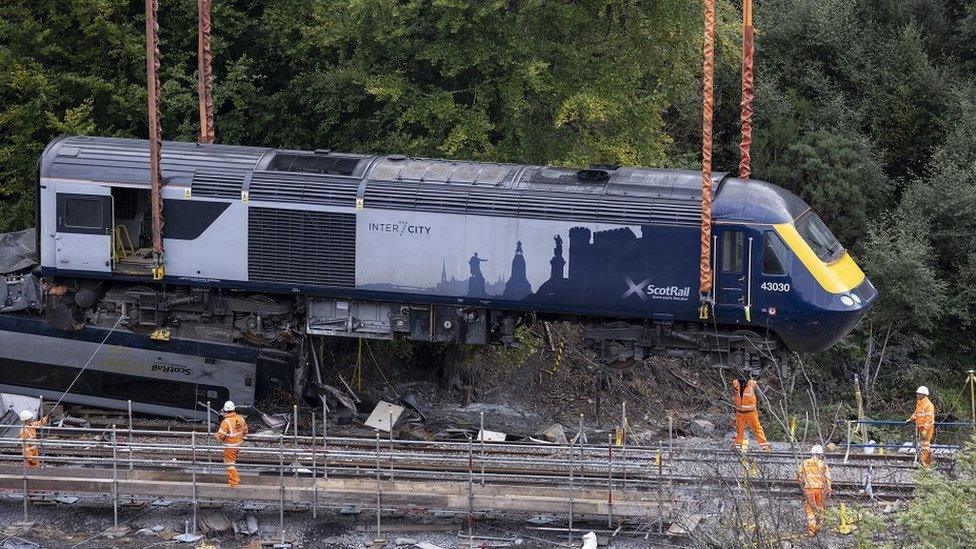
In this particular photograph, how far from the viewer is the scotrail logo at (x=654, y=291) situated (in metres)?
20.6

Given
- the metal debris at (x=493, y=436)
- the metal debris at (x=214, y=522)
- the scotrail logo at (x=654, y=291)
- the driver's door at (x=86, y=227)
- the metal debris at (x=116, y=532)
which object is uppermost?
the driver's door at (x=86, y=227)

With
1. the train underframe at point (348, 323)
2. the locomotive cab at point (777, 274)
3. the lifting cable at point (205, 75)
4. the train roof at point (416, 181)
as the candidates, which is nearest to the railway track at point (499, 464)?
the train underframe at point (348, 323)

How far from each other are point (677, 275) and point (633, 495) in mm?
3770

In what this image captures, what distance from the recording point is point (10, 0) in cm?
2777

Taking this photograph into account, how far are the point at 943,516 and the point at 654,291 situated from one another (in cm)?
755

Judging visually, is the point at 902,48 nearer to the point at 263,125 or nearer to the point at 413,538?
the point at 263,125

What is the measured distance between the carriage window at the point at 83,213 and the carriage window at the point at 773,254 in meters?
10.4

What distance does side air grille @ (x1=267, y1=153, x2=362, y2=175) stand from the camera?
21.9 meters

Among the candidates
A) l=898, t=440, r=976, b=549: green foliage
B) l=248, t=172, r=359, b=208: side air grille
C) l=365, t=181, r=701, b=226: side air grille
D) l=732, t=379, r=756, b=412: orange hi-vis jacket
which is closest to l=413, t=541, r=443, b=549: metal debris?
Answer: l=732, t=379, r=756, b=412: orange hi-vis jacket

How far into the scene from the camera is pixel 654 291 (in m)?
20.7

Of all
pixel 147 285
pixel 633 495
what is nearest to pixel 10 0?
pixel 147 285

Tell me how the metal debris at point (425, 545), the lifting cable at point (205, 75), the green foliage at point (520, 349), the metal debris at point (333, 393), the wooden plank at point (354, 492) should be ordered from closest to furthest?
the metal debris at point (425, 545)
the wooden plank at point (354, 492)
the metal debris at point (333, 393)
the lifting cable at point (205, 75)
the green foliage at point (520, 349)

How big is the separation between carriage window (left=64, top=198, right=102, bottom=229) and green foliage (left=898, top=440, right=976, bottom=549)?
1350 cm

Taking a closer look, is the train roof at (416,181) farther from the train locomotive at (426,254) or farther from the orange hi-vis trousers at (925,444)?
the orange hi-vis trousers at (925,444)
